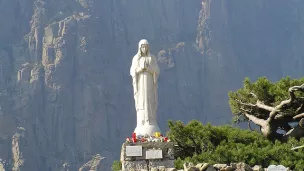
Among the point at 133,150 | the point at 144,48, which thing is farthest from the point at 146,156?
the point at 144,48

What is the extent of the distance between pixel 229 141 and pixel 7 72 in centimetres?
6730

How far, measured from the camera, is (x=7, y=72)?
81.9m

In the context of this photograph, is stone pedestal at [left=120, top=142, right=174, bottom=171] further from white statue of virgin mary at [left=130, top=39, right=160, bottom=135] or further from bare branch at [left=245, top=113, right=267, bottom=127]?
bare branch at [left=245, top=113, right=267, bottom=127]

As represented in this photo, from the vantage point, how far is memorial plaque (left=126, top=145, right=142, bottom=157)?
43.9 feet

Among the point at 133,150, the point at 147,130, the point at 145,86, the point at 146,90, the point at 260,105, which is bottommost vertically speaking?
the point at 133,150

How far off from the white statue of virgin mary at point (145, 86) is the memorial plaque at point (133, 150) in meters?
1.88

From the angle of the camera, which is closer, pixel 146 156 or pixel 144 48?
pixel 146 156

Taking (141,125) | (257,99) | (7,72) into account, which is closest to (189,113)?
(7,72)

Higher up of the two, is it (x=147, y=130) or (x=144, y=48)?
(x=144, y=48)

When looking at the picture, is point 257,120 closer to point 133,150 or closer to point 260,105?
point 260,105

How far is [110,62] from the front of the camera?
85.6 meters

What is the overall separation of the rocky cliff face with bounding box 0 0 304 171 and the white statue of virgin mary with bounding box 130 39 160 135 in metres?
57.0

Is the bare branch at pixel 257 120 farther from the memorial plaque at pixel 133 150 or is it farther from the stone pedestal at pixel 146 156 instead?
the memorial plaque at pixel 133 150

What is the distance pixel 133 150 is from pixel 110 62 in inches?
2855
